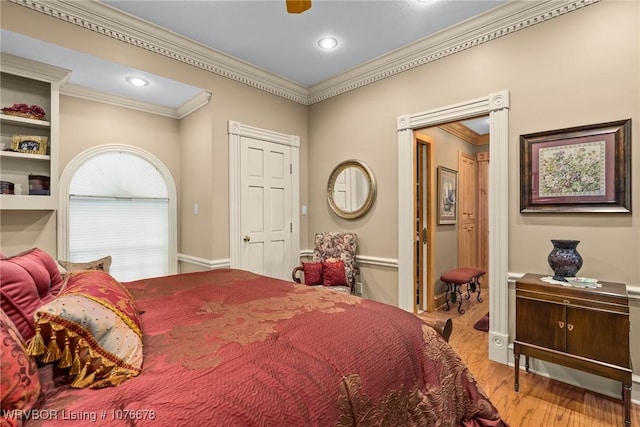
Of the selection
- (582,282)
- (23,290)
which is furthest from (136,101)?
(582,282)

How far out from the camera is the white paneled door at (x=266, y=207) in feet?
11.8

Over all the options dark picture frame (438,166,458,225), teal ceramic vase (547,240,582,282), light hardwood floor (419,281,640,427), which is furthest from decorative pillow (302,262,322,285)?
teal ceramic vase (547,240,582,282)

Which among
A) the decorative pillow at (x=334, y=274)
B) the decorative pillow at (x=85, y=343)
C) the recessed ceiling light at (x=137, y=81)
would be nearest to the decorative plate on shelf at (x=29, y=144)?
the recessed ceiling light at (x=137, y=81)

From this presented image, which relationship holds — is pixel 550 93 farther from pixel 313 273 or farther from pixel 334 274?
pixel 313 273

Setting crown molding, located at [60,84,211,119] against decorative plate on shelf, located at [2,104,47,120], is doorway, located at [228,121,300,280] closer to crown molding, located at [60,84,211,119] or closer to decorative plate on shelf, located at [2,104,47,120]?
crown molding, located at [60,84,211,119]

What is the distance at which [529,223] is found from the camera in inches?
98.0

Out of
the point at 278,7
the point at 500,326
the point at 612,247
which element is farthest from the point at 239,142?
the point at 612,247

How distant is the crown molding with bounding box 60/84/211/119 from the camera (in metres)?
3.17

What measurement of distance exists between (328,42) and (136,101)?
7.59 feet

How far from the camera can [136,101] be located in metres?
3.57

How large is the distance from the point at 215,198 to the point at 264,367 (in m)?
2.61

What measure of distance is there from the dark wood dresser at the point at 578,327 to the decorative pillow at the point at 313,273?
6.17 ft

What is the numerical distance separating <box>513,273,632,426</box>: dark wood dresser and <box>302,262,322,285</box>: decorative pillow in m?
1.88

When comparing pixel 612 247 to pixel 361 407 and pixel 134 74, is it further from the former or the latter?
pixel 134 74
